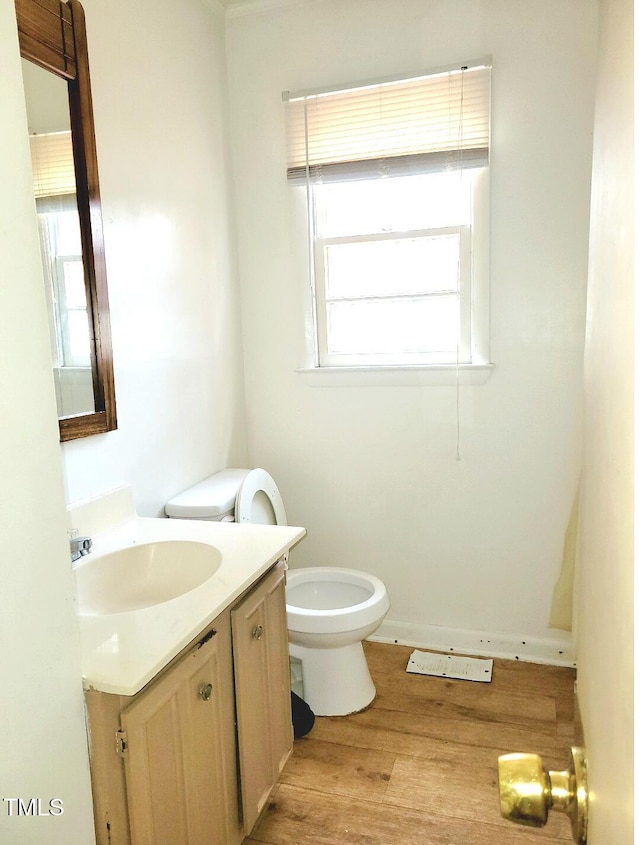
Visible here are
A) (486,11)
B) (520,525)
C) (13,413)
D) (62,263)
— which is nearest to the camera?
(13,413)

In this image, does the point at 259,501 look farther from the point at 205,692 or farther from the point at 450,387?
the point at 205,692

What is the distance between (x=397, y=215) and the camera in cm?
253

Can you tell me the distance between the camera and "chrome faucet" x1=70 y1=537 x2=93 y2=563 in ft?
5.22

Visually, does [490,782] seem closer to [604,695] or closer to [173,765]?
[173,765]

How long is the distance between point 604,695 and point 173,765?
105 cm

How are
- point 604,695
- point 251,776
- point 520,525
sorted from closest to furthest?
point 604,695
point 251,776
point 520,525

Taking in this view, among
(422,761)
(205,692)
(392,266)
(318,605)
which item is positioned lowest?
(422,761)

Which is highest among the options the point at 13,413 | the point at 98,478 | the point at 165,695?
the point at 13,413

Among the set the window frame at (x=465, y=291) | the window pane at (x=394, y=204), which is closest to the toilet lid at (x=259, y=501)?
the window frame at (x=465, y=291)

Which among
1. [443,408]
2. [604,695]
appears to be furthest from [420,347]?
[604,695]

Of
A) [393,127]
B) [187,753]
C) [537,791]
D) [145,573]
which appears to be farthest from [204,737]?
[393,127]

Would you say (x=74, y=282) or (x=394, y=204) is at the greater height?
(x=394, y=204)

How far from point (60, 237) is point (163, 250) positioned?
1.65ft

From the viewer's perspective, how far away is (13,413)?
2.86 ft
